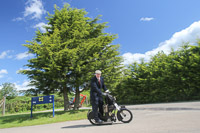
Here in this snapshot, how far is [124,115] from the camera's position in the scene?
548 cm

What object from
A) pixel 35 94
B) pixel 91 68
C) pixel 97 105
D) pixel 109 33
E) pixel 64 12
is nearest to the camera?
pixel 97 105

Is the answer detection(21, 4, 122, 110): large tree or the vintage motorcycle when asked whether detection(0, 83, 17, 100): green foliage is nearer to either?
detection(21, 4, 122, 110): large tree

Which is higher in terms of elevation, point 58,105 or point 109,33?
point 109,33

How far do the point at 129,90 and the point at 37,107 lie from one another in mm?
14029

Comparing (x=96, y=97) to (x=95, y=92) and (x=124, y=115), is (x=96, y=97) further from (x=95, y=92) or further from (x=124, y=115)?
(x=124, y=115)

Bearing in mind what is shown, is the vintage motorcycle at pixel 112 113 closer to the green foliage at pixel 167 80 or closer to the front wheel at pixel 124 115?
the front wheel at pixel 124 115

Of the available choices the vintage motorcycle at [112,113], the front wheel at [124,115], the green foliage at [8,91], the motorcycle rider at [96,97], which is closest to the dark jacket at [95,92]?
the motorcycle rider at [96,97]

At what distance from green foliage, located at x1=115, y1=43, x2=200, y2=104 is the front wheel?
11470mm

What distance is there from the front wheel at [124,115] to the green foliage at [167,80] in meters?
11.5

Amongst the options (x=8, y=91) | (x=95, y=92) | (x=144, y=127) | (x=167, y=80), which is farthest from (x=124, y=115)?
(x=8, y=91)

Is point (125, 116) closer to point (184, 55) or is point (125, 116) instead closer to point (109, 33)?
point (109, 33)

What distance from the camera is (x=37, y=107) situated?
76.8ft

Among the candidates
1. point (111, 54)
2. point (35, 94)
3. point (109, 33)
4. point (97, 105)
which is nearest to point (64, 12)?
point (109, 33)

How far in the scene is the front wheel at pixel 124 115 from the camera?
5430 millimetres
